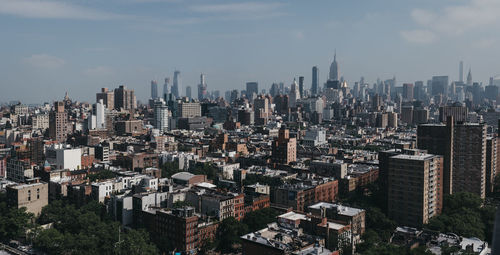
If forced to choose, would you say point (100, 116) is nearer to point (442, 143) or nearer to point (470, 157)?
point (442, 143)

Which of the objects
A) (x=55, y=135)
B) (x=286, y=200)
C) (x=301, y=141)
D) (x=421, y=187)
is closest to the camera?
(x=421, y=187)

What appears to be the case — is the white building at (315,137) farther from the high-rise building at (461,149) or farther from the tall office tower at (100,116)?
the tall office tower at (100,116)

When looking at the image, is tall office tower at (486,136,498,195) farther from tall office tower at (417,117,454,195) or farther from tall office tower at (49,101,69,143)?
tall office tower at (49,101,69,143)

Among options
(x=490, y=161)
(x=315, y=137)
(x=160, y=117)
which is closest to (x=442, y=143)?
(x=490, y=161)

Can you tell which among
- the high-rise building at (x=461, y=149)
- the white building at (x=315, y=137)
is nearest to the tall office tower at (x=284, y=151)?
the high-rise building at (x=461, y=149)

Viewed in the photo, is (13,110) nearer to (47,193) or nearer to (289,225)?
(47,193)

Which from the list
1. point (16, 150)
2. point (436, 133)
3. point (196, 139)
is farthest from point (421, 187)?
point (196, 139)

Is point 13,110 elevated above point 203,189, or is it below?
above
